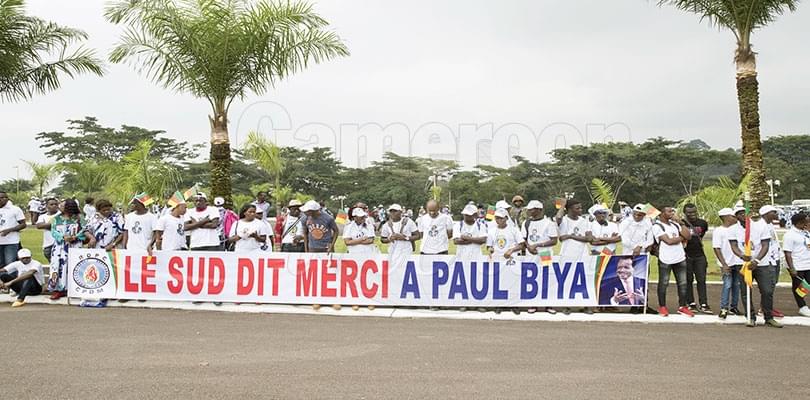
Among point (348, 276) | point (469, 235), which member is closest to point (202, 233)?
point (348, 276)

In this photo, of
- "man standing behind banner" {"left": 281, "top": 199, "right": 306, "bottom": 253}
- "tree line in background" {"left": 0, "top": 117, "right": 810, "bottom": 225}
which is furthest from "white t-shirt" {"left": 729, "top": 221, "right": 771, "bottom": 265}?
"tree line in background" {"left": 0, "top": 117, "right": 810, "bottom": 225}

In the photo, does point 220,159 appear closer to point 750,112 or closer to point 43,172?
point 750,112

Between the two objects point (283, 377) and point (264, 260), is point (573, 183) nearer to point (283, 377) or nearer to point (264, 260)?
point (264, 260)

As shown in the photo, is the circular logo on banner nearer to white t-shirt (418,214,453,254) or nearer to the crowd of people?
the crowd of people

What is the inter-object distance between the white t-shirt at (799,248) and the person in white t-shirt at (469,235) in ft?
14.7

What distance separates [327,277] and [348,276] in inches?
13.1

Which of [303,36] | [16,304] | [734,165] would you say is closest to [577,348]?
[16,304]

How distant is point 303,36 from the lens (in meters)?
16.0

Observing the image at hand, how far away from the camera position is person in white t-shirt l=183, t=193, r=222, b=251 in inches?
440

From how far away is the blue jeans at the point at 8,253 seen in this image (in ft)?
37.7

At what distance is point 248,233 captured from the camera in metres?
11.2

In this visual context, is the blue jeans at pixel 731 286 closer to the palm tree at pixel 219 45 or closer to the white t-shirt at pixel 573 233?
the white t-shirt at pixel 573 233

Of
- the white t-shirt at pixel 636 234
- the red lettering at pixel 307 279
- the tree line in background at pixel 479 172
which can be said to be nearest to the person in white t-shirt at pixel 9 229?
the red lettering at pixel 307 279

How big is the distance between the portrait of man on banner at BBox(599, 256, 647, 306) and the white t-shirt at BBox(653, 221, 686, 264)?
14.4 inches
